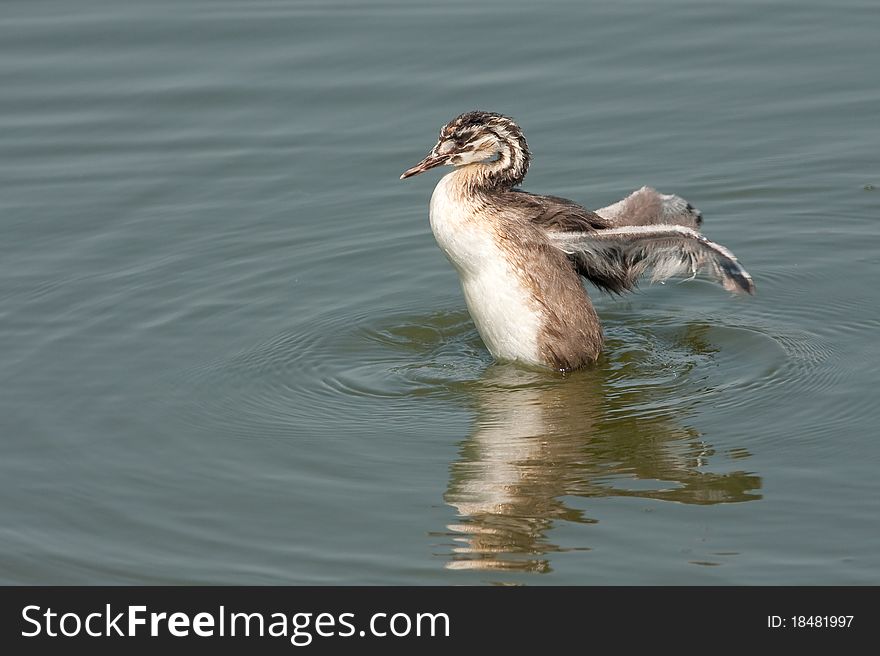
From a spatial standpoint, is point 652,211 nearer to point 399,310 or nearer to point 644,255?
point 644,255

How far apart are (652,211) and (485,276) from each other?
1.46 metres

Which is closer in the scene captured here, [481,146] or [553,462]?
[553,462]

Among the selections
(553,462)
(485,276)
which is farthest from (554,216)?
(553,462)

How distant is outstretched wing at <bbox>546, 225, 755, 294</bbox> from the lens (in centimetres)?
911

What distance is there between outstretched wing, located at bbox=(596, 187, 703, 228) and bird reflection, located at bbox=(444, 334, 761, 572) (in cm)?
114

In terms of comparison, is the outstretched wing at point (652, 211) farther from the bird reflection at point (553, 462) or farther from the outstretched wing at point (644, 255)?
the bird reflection at point (553, 462)

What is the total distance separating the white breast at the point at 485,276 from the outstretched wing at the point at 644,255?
1.37 ft

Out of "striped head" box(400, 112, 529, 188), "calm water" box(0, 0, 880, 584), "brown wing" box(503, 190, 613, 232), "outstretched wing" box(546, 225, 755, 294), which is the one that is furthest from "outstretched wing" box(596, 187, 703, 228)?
"striped head" box(400, 112, 529, 188)

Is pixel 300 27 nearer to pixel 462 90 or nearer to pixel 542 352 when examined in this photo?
pixel 462 90

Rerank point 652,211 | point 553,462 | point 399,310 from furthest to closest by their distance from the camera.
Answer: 1. point 399,310
2. point 652,211
3. point 553,462

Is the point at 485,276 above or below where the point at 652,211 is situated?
below

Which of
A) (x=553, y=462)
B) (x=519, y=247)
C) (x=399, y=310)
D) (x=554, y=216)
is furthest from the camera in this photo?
(x=399, y=310)

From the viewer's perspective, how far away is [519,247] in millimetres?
9570

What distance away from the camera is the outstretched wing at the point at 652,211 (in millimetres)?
10336
